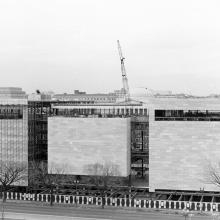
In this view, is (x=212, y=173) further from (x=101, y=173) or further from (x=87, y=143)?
(x=87, y=143)

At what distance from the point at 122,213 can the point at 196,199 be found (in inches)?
683

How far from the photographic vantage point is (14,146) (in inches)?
4434

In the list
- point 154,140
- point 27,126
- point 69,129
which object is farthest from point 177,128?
point 27,126

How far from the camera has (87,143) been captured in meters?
108

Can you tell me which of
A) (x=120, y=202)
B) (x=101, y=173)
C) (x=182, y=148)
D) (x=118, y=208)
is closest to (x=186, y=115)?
(x=182, y=148)

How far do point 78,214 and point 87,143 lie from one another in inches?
788

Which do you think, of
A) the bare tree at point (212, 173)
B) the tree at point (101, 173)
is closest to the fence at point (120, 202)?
the tree at point (101, 173)

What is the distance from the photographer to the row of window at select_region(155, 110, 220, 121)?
100750 mm

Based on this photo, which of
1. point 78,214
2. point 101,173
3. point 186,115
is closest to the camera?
point 78,214

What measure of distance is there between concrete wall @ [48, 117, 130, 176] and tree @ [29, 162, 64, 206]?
3.03 feet

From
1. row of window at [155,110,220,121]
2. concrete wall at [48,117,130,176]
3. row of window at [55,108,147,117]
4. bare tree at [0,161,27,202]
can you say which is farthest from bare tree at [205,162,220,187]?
bare tree at [0,161,27,202]

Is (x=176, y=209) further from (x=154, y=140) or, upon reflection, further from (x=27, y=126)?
(x=27, y=126)

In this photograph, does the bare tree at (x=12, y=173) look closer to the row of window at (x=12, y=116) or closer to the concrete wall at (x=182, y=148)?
the row of window at (x=12, y=116)

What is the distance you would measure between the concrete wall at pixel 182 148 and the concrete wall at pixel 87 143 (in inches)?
242
